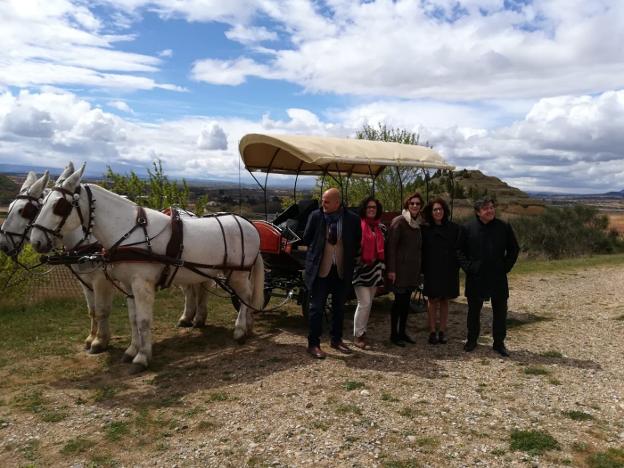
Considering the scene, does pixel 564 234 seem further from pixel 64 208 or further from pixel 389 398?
pixel 64 208

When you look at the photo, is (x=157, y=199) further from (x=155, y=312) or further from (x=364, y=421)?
(x=364, y=421)

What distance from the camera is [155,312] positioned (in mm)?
8602

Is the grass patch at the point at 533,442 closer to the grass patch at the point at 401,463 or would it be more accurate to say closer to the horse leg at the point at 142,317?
the grass patch at the point at 401,463

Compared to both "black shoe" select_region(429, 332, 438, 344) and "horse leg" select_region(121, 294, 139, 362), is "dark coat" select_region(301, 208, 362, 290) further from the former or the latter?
"horse leg" select_region(121, 294, 139, 362)

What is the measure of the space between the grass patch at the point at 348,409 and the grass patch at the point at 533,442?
128 cm

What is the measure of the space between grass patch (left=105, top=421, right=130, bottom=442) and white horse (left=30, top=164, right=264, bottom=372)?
130cm

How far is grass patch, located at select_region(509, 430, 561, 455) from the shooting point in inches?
150

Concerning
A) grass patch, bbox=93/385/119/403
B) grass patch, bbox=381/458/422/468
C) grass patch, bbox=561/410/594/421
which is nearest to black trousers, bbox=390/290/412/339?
grass patch, bbox=561/410/594/421

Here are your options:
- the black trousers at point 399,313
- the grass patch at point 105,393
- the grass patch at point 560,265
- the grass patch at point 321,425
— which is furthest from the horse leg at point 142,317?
the grass patch at point 560,265

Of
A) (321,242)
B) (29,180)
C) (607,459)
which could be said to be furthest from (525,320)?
(29,180)

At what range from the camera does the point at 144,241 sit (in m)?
5.58

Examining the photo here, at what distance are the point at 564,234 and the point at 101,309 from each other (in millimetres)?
21592

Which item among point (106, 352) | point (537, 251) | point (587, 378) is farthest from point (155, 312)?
point (537, 251)

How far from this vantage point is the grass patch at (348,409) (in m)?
4.47
